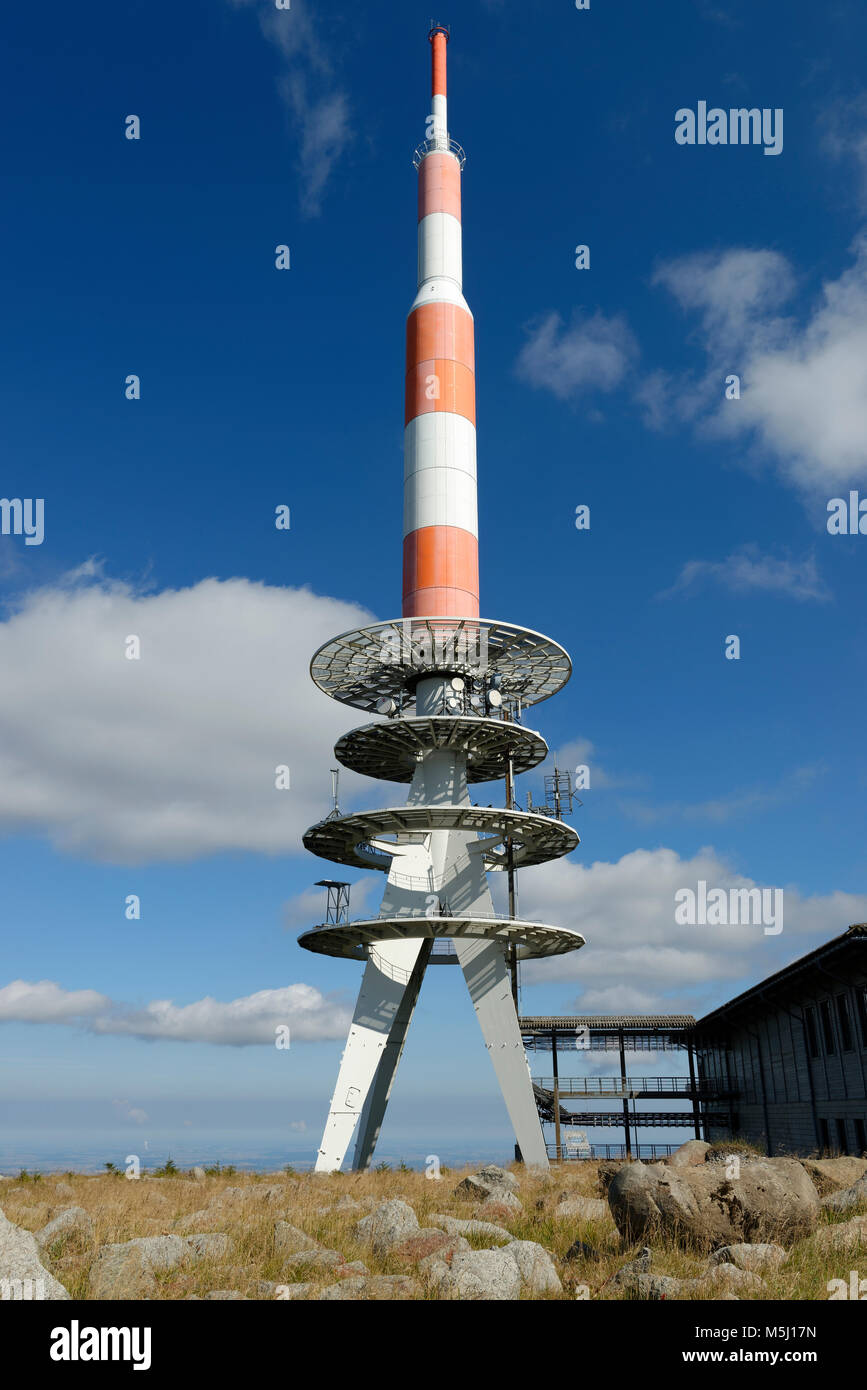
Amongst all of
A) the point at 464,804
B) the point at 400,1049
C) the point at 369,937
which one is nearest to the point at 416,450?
the point at 464,804

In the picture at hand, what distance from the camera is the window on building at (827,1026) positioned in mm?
35728

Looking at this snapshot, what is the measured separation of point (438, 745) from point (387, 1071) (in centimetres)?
1361

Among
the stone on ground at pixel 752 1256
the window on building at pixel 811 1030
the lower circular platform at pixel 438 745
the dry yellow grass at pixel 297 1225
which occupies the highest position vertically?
the lower circular platform at pixel 438 745

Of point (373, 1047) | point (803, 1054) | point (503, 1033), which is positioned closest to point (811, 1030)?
point (803, 1054)

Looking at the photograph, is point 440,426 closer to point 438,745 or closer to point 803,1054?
point 438,745

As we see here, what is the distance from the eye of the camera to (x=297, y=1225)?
1620 cm

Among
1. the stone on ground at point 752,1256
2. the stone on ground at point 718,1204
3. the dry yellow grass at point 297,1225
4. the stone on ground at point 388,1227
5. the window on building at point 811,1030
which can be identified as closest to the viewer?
the dry yellow grass at point 297,1225

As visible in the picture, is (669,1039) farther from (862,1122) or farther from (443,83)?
(443,83)

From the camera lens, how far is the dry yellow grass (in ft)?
37.1

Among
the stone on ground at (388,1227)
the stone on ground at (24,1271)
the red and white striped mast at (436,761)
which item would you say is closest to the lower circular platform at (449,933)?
the red and white striped mast at (436,761)

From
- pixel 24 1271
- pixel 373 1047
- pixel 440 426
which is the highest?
pixel 440 426

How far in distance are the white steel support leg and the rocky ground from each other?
851 inches

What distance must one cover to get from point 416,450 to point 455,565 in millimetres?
5976

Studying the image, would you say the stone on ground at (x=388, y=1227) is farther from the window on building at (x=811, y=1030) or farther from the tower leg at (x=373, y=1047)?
the window on building at (x=811, y=1030)
